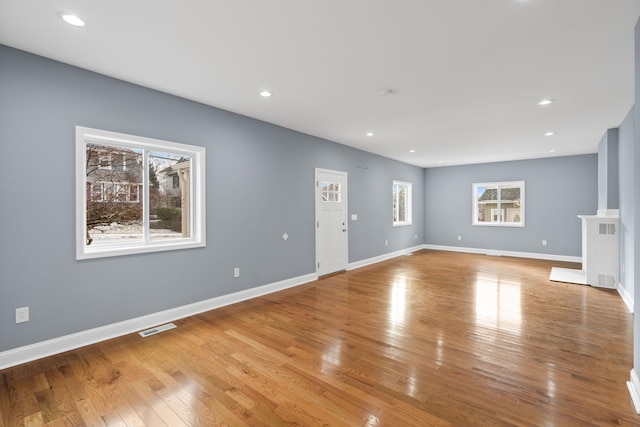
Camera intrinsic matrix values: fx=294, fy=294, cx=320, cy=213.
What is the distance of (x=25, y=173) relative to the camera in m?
2.54

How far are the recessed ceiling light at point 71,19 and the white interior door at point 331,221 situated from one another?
3.82 meters

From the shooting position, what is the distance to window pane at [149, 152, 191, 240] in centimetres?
347

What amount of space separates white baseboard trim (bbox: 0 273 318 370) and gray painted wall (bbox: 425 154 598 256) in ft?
22.0

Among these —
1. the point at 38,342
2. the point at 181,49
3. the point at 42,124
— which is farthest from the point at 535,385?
the point at 42,124

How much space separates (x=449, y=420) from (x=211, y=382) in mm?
1683

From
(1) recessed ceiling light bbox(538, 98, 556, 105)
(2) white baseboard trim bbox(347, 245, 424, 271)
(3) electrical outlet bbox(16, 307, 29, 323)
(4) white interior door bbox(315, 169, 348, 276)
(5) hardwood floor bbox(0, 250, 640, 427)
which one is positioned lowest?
(5) hardwood floor bbox(0, 250, 640, 427)

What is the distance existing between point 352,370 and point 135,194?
294 cm

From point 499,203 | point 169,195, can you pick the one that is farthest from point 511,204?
point 169,195

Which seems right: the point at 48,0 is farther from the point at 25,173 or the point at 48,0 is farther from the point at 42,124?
the point at 25,173

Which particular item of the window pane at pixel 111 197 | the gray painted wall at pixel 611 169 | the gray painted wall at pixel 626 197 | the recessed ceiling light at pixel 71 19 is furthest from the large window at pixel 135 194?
the gray painted wall at pixel 611 169

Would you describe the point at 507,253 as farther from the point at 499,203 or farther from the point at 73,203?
the point at 73,203

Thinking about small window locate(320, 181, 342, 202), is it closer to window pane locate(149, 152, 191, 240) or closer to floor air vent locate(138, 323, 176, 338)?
window pane locate(149, 152, 191, 240)

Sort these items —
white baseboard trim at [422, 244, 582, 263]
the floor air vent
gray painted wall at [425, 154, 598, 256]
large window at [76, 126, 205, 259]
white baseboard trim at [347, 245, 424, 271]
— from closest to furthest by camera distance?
1. large window at [76, 126, 205, 259]
2. the floor air vent
3. white baseboard trim at [347, 245, 424, 271]
4. gray painted wall at [425, 154, 598, 256]
5. white baseboard trim at [422, 244, 582, 263]

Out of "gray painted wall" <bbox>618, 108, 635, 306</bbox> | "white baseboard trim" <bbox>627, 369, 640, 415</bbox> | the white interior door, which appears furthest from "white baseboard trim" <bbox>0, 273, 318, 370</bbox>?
"gray painted wall" <bbox>618, 108, 635, 306</bbox>
